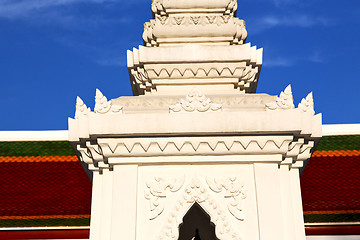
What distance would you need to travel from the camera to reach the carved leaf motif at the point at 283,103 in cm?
684

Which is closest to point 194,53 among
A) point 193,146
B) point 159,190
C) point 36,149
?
point 193,146

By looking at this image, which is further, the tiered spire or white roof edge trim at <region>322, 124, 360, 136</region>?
white roof edge trim at <region>322, 124, 360, 136</region>

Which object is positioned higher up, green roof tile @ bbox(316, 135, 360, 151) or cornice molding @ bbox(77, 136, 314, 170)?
green roof tile @ bbox(316, 135, 360, 151)

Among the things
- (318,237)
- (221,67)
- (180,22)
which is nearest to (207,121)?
(221,67)

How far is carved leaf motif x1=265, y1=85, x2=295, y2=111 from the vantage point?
22.4 ft

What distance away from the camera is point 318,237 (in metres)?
12.8

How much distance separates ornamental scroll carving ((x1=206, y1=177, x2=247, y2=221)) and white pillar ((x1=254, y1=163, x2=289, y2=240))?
196 mm

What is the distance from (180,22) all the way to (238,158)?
11.6ft

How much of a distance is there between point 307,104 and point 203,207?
170 cm

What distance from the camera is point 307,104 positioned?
698 centimetres

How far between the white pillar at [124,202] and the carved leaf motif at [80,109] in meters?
0.76

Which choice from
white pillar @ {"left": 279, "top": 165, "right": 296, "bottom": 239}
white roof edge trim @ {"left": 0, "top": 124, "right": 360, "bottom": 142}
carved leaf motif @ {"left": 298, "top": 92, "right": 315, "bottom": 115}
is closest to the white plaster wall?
white pillar @ {"left": 279, "top": 165, "right": 296, "bottom": 239}

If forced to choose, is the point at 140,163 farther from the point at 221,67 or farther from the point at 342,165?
the point at 342,165

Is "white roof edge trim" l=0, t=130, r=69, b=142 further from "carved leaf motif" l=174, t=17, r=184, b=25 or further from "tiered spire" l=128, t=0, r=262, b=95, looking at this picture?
"carved leaf motif" l=174, t=17, r=184, b=25
